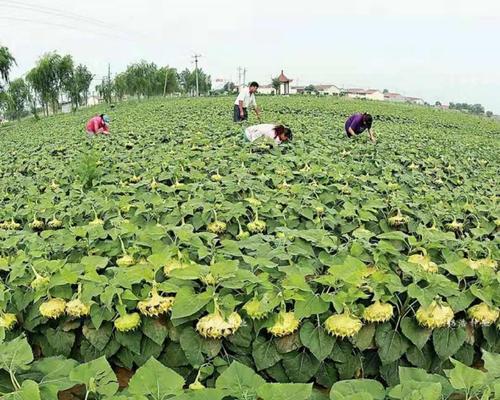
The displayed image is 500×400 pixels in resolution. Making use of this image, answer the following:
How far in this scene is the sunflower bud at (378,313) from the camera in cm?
208

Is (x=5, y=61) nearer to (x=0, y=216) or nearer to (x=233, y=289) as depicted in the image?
(x=0, y=216)

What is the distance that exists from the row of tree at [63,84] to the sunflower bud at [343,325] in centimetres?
3293

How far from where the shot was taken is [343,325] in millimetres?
2016

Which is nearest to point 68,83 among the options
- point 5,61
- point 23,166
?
point 5,61

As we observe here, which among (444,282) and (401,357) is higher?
(444,282)

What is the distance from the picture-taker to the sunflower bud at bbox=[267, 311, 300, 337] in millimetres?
2051

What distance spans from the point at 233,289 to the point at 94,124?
928cm

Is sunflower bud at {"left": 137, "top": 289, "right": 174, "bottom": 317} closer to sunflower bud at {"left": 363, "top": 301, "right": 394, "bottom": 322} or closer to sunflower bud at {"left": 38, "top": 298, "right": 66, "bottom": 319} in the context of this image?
sunflower bud at {"left": 38, "top": 298, "right": 66, "bottom": 319}

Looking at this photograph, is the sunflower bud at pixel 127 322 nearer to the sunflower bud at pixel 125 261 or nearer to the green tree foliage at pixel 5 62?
the sunflower bud at pixel 125 261

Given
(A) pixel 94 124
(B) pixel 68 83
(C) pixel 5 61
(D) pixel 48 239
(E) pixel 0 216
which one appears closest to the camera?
(D) pixel 48 239

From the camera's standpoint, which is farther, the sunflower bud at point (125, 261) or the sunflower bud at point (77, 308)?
the sunflower bud at point (125, 261)

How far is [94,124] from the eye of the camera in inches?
422

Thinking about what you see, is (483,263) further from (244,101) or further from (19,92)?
(19,92)

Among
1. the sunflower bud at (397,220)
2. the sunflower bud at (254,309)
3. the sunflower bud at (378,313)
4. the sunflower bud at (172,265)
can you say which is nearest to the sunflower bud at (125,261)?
the sunflower bud at (172,265)
